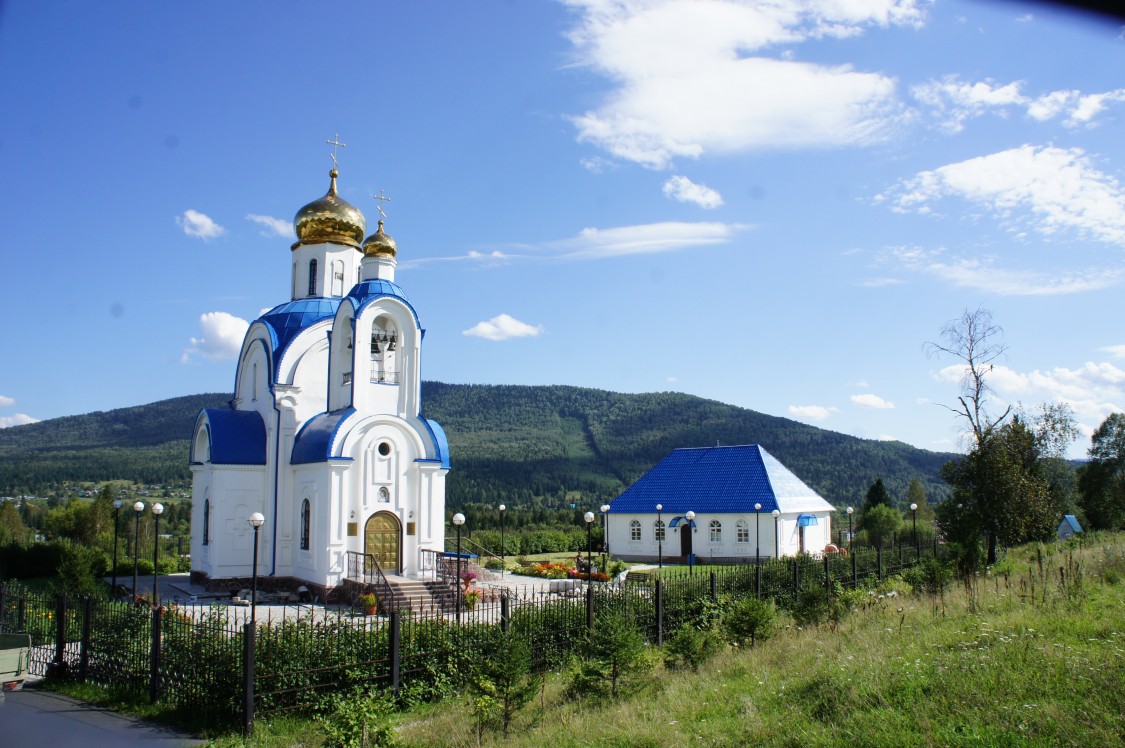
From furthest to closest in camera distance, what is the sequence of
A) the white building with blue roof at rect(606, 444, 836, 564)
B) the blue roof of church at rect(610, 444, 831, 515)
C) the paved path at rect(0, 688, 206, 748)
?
the blue roof of church at rect(610, 444, 831, 515) < the white building with blue roof at rect(606, 444, 836, 564) < the paved path at rect(0, 688, 206, 748)

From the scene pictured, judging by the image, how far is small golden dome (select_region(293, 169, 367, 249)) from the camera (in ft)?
80.2

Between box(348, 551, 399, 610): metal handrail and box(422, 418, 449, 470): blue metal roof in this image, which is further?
box(422, 418, 449, 470): blue metal roof

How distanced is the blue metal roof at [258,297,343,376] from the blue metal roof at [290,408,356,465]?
2.35m

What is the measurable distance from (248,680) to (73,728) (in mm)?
2331

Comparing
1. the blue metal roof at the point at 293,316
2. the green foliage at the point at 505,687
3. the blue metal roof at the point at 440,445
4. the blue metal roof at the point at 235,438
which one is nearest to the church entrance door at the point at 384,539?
the blue metal roof at the point at 440,445

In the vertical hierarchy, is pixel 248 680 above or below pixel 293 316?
below

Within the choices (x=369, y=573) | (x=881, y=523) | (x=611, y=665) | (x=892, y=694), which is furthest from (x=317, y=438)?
(x=881, y=523)

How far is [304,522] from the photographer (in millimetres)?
20953

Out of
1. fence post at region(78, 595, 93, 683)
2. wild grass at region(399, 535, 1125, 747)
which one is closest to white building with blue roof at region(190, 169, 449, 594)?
fence post at region(78, 595, 93, 683)

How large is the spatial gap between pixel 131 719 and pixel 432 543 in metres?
11.4

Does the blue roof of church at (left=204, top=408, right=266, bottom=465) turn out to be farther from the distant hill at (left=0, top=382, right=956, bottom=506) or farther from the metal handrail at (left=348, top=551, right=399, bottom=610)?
the distant hill at (left=0, top=382, right=956, bottom=506)

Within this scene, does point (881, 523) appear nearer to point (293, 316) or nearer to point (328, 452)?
point (293, 316)

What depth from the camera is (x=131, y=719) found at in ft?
32.7

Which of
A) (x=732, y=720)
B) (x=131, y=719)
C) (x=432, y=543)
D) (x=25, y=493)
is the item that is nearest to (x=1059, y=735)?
(x=732, y=720)
